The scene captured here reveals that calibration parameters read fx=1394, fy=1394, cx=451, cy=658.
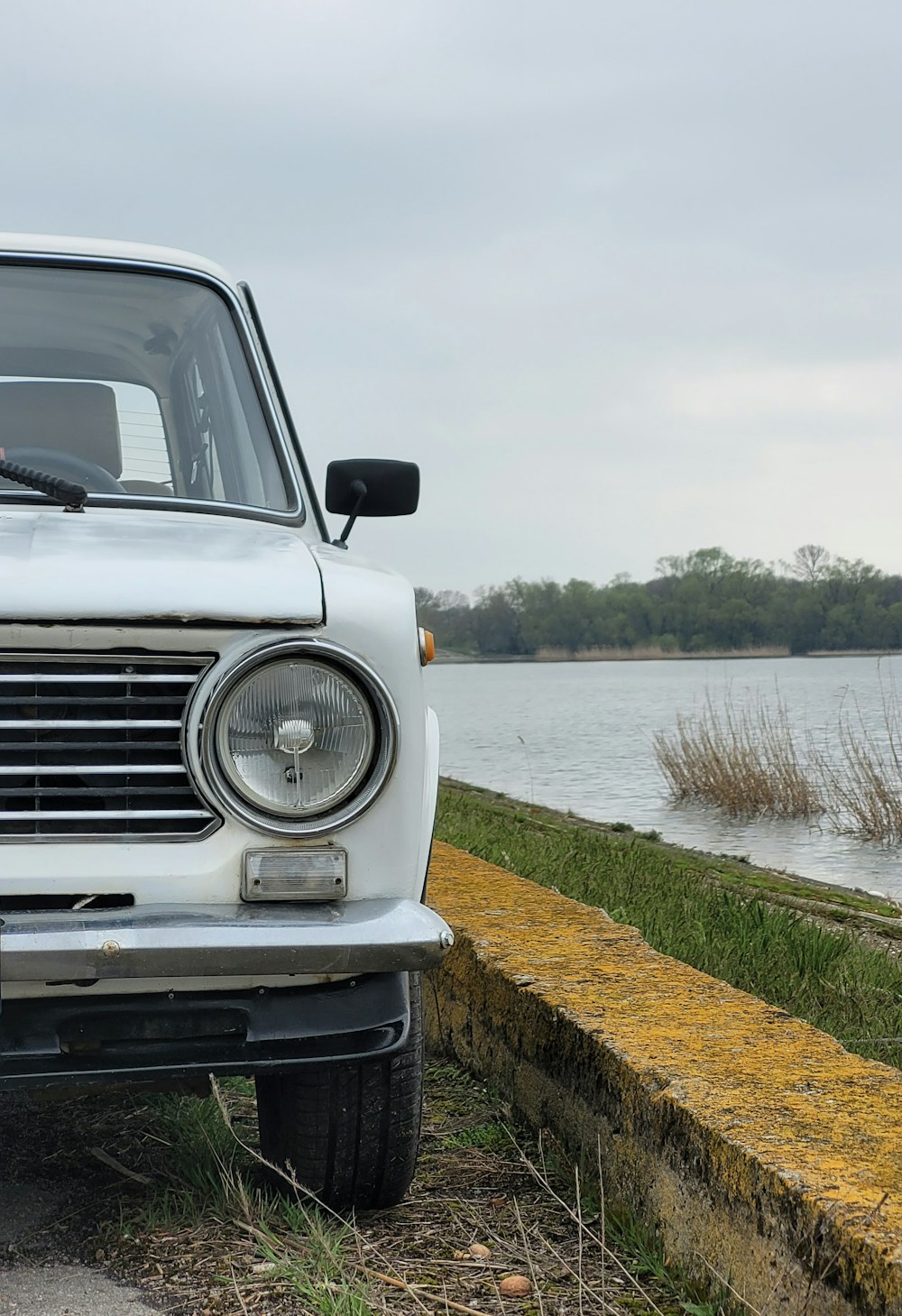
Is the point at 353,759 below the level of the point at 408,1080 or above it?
above

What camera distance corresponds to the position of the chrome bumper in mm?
2131

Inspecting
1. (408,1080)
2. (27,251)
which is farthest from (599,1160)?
(27,251)

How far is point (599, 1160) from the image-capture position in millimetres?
2740

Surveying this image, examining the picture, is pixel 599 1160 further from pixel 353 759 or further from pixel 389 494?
pixel 389 494

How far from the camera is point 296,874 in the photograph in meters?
2.37

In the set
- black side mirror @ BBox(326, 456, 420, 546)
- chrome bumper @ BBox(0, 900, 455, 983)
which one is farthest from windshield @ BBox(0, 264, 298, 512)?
chrome bumper @ BBox(0, 900, 455, 983)

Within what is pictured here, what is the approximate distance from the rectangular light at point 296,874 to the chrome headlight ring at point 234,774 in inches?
1.5

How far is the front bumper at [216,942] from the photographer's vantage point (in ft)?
6.99

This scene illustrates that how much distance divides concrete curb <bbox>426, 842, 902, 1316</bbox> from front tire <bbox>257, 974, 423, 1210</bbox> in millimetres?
392

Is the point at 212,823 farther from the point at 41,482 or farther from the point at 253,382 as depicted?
the point at 253,382

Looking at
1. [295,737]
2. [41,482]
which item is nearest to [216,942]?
[295,737]

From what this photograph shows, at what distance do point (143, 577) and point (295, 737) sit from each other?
376mm

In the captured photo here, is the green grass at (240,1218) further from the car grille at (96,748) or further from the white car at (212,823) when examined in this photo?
the car grille at (96,748)

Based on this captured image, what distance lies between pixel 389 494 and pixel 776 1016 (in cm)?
154
